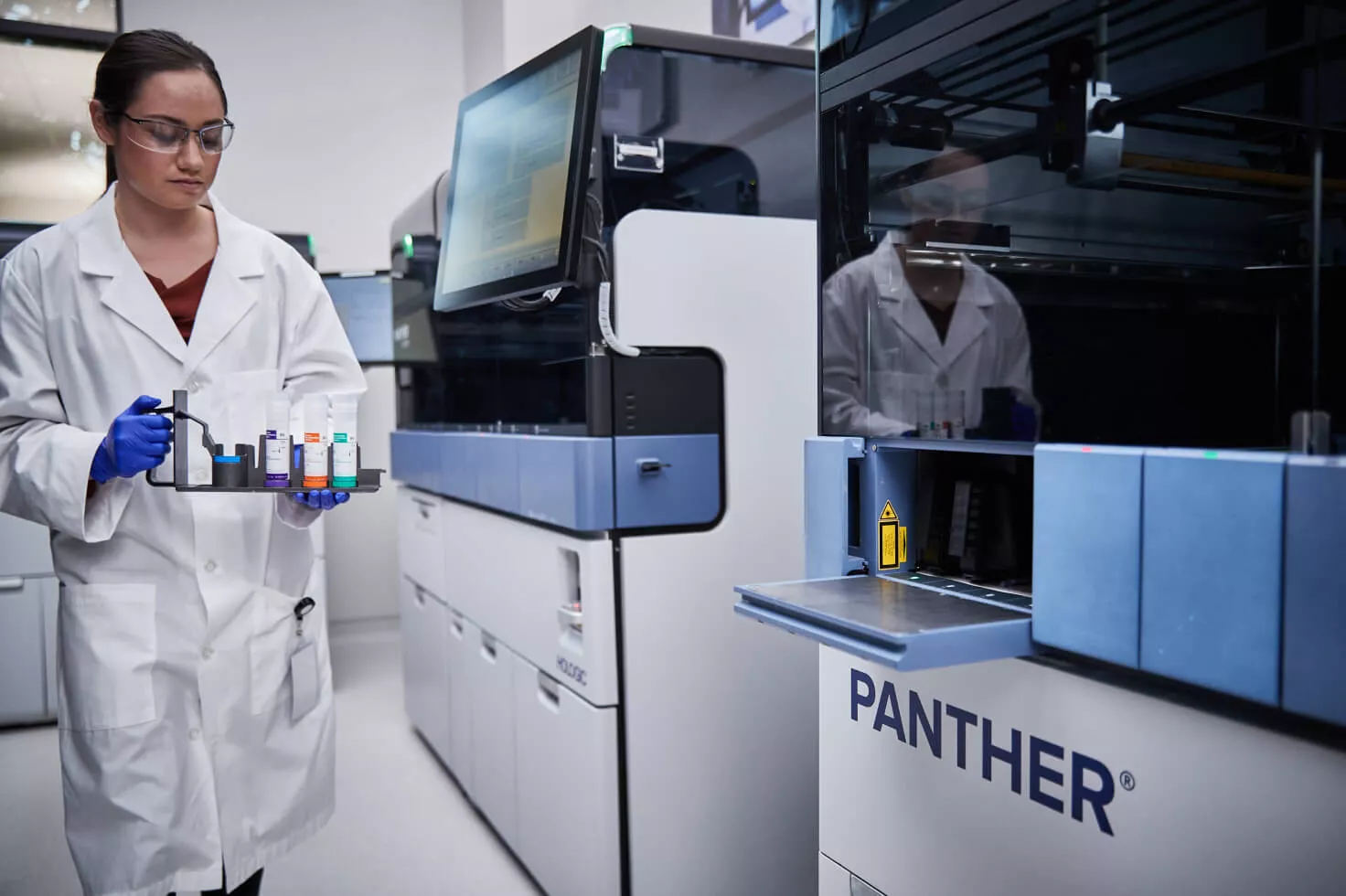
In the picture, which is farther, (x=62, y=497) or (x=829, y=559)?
(x=62, y=497)

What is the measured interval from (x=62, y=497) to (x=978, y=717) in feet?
4.47

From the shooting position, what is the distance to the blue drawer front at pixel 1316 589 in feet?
2.33

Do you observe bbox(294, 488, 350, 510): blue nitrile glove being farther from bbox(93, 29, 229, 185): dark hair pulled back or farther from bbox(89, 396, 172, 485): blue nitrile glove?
bbox(93, 29, 229, 185): dark hair pulled back

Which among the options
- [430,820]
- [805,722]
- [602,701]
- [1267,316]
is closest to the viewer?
[1267,316]

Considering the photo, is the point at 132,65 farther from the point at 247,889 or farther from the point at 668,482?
the point at 247,889

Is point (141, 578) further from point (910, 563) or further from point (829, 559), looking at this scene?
point (910, 563)

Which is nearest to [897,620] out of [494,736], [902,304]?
[902,304]

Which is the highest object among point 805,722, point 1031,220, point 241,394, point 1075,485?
point 1031,220

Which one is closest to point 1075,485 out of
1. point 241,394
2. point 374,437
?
point 241,394

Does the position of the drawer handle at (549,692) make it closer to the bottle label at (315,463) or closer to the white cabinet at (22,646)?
the bottle label at (315,463)

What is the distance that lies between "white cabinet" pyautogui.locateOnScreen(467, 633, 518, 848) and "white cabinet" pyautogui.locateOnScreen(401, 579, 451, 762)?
0.31m

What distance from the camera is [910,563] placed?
51.7 inches

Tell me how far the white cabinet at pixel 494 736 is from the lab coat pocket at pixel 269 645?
0.75 m

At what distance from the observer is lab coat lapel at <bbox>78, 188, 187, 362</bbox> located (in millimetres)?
1567
